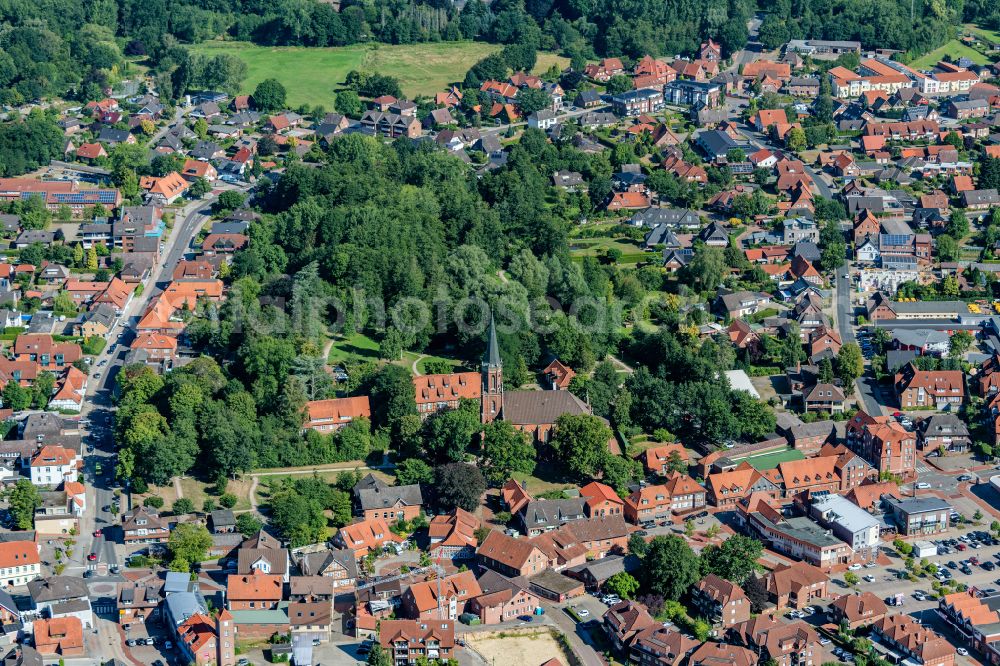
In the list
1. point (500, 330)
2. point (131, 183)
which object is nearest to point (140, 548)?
point (500, 330)

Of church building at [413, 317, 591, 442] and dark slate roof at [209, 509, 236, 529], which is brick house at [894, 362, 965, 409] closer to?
church building at [413, 317, 591, 442]

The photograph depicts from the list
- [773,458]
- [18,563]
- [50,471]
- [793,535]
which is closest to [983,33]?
[773,458]

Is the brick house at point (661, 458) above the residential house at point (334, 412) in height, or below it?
below

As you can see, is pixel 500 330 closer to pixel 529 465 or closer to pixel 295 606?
pixel 529 465

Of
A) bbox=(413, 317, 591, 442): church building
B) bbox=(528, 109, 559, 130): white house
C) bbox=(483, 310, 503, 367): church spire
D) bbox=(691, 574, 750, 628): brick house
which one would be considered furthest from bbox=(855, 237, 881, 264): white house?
bbox=(691, 574, 750, 628): brick house

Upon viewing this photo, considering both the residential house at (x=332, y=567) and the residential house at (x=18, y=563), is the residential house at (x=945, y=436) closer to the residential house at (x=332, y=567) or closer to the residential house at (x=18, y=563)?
the residential house at (x=332, y=567)

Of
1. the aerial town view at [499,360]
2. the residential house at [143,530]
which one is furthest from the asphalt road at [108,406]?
the residential house at [143,530]
